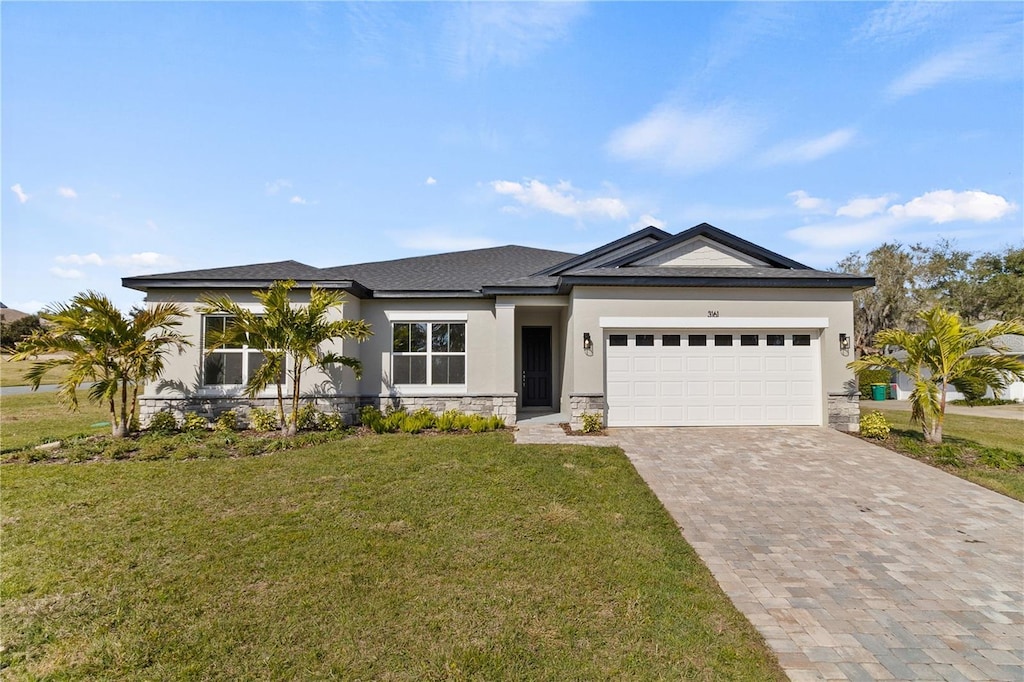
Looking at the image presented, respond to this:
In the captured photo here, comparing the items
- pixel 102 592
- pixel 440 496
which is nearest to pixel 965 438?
pixel 440 496

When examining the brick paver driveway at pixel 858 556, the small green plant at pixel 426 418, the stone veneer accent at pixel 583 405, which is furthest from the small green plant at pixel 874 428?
the small green plant at pixel 426 418

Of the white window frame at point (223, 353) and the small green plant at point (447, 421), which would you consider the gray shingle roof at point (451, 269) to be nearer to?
the white window frame at point (223, 353)

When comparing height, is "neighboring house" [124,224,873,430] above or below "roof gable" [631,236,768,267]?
below

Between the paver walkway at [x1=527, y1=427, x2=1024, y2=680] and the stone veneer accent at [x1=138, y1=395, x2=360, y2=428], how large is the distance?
778 centimetres

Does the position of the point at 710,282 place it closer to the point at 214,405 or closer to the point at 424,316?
the point at 424,316

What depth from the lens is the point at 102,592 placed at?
3.85 metres

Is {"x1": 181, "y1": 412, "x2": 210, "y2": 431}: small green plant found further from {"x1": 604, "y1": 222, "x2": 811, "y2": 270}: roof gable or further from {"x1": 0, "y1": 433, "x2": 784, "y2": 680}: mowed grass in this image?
{"x1": 604, "y1": 222, "x2": 811, "y2": 270}: roof gable

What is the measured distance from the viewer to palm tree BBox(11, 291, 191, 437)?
9297mm

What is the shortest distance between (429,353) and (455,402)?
5.17ft

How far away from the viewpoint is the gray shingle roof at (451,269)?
12805 mm

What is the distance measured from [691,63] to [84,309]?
14950 millimetres

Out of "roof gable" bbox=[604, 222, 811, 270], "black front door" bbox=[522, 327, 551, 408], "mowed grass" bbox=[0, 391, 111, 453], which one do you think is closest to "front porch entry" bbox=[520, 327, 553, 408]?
"black front door" bbox=[522, 327, 551, 408]

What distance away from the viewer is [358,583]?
13.0 feet

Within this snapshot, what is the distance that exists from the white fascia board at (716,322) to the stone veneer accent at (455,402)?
3.37 meters
